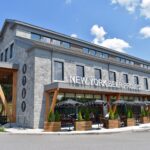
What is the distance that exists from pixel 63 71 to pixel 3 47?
9706 mm

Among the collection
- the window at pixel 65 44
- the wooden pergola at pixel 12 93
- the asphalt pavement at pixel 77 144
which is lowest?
the asphalt pavement at pixel 77 144

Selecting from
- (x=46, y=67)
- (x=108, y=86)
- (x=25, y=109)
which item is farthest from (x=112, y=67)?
(x=25, y=109)

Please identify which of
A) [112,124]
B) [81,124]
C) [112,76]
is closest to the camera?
[81,124]

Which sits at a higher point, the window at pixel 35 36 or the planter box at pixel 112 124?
the window at pixel 35 36

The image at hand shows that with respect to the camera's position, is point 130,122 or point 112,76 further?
point 112,76

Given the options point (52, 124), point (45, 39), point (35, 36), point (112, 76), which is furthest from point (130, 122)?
point (35, 36)

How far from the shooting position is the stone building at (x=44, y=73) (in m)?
18.9

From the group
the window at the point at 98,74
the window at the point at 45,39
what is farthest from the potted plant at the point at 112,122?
the window at the point at 45,39

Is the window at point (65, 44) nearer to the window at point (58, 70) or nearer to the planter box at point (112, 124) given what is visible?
the window at point (58, 70)

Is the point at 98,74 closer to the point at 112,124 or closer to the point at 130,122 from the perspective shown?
the point at 130,122

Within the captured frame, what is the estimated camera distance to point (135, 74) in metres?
29.5

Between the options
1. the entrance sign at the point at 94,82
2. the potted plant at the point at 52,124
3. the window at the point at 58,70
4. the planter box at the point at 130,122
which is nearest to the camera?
the potted plant at the point at 52,124

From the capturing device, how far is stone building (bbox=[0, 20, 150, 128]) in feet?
61.9

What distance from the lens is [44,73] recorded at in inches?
766
